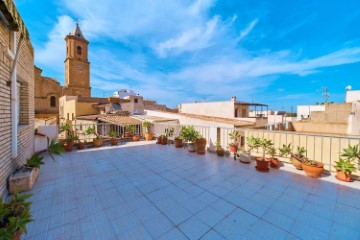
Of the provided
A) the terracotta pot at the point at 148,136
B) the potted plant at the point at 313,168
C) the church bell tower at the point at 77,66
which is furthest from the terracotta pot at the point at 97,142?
the church bell tower at the point at 77,66

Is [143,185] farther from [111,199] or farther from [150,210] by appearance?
[150,210]

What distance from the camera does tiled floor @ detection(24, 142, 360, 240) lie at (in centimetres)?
199

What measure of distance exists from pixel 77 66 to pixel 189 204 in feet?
94.5

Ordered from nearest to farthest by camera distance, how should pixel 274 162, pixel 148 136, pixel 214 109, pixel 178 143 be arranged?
pixel 274 162
pixel 178 143
pixel 148 136
pixel 214 109

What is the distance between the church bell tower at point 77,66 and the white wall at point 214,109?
→ 1726 cm

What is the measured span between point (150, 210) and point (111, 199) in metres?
0.77

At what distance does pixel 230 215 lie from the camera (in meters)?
2.28

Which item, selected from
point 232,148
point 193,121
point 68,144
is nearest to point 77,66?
point 193,121

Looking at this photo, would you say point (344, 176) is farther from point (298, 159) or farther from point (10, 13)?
point (10, 13)

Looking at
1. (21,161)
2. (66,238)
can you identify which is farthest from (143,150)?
(66,238)

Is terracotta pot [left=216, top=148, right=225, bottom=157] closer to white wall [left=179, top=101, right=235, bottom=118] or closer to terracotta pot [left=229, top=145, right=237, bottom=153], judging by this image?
terracotta pot [left=229, top=145, right=237, bottom=153]

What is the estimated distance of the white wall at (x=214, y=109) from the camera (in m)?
15.6

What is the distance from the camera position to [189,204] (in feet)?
8.37

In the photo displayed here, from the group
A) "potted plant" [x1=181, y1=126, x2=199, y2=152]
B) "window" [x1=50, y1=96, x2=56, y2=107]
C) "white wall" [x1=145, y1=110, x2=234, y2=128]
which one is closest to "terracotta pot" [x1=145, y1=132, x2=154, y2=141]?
"potted plant" [x1=181, y1=126, x2=199, y2=152]
